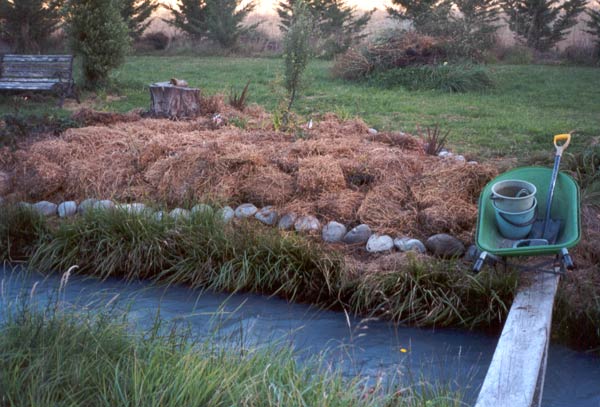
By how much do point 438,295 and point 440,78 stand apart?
9.11m

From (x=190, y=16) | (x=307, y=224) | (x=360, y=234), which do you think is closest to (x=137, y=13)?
(x=190, y=16)

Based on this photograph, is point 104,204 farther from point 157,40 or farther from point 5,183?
point 157,40

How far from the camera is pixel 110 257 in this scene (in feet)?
19.0

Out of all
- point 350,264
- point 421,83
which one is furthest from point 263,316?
point 421,83

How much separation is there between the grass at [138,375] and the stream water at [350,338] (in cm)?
58

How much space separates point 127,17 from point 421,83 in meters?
12.4

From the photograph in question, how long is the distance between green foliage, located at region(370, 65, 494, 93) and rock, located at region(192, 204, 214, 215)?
814cm

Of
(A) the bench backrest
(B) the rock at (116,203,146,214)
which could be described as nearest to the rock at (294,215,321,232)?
(B) the rock at (116,203,146,214)

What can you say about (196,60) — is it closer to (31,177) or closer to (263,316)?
(31,177)

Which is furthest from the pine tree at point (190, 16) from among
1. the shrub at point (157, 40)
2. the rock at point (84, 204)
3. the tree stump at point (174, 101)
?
the rock at point (84, 204)

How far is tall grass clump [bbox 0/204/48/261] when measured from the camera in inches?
239

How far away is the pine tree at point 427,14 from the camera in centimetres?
1582

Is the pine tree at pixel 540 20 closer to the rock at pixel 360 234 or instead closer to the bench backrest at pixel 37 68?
the bench backrest at pixel 37 68

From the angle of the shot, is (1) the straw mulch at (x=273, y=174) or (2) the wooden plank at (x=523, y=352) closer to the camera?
(2) the wooden plank at (x=523, y=352)
